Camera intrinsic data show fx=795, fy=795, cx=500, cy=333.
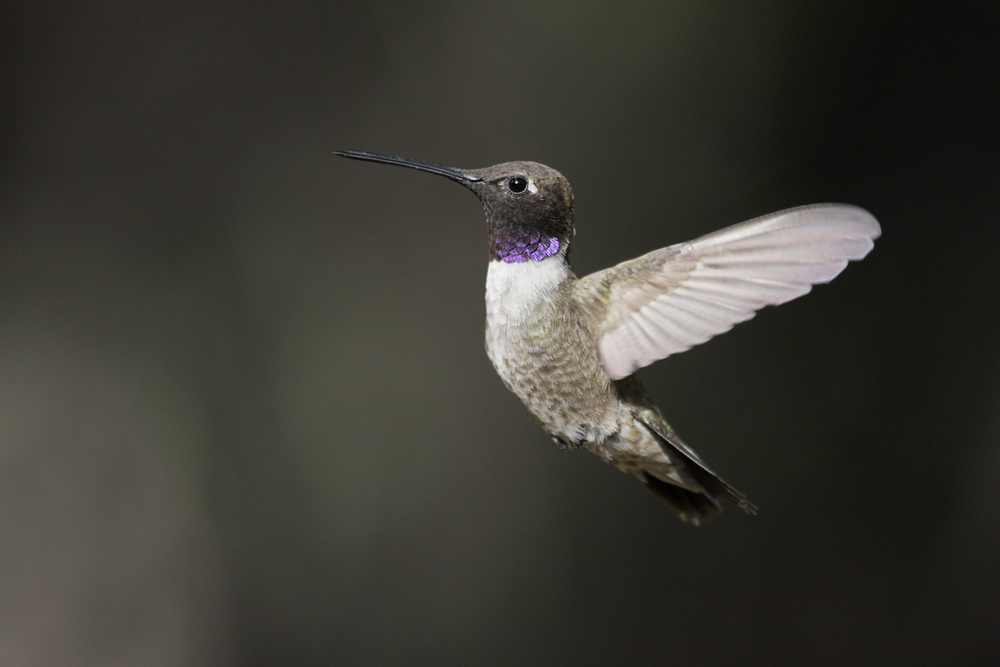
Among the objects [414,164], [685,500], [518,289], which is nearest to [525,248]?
[518,289]

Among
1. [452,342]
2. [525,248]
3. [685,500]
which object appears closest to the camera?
[525,248]

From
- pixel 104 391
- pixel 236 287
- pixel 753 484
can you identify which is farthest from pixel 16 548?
pixel 753 484

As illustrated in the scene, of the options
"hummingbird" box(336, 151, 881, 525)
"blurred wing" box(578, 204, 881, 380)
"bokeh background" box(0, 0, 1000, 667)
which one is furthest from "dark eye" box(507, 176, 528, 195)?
"bokeh background" box(0, 0, 1000, 667)

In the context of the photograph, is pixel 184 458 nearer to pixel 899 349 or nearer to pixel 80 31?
pixel 80 31

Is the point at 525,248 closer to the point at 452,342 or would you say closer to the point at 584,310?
the point at 584,310

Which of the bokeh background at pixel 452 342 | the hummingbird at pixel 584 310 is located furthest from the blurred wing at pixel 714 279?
the bokeh background at pixel 452 342

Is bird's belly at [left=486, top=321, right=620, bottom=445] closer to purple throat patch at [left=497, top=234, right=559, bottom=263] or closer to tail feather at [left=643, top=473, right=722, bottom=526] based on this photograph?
purple throat patch at [left=497, top=234, right=559, bottom=263]
